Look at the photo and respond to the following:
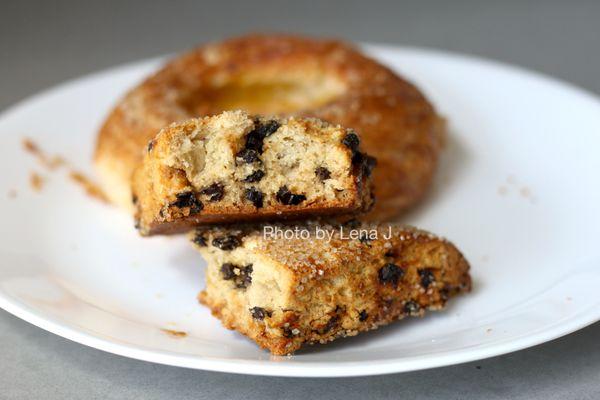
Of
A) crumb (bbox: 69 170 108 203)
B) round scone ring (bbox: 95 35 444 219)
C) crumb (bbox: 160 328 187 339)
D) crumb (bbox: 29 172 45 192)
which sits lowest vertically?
crumb (bbox: 160 328 187 339)

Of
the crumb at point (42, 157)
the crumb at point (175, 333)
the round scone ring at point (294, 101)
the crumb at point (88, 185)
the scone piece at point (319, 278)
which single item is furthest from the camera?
the crumb at point (42, 157)

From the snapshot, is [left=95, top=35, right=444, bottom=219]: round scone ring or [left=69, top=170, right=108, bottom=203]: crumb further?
[left=69, top=170, right=108, bottom=203]: crumb

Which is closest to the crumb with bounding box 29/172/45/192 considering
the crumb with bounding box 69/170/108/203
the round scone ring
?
the crumb with bounding box 69/170/108/203

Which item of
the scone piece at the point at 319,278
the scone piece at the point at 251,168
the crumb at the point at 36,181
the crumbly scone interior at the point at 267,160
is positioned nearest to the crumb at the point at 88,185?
the crumb at the point at 36,181

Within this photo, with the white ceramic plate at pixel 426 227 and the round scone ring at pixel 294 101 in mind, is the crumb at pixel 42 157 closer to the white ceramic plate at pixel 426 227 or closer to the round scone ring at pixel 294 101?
the white ceramic plate at pixel 426 227

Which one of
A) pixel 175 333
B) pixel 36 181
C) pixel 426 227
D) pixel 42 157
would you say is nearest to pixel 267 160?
pixel 175 333

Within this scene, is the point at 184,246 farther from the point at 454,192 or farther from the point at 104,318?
the point at 454,192

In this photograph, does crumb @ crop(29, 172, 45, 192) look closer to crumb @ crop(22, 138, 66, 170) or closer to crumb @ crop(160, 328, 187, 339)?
crumb @ crop(22, 138, 66, 170)

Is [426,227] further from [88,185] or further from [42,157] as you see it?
[42,157]
